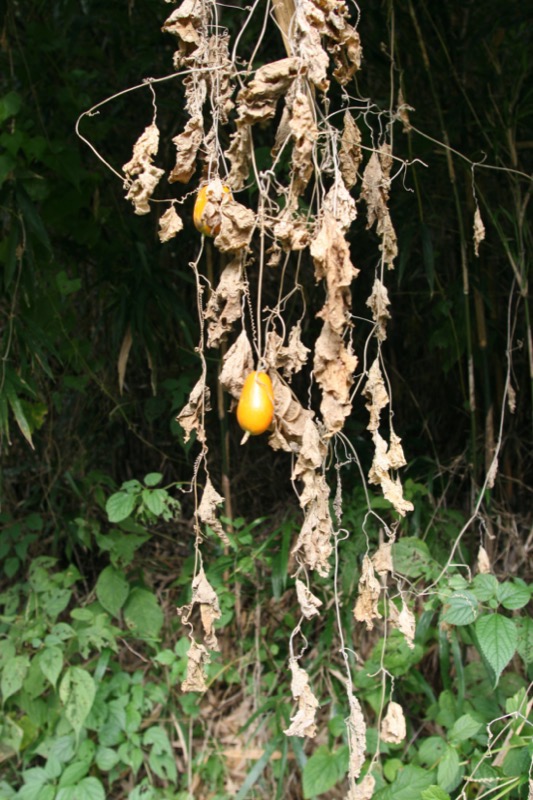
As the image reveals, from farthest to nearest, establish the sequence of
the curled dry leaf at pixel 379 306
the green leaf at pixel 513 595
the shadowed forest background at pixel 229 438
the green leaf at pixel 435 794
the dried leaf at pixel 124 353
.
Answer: the dried leaf at pixel 124 353 → the shadowed forest background at pixel 229 438 → the green leaf at pixel 513 595 → the green leaf at pixel 435 794 → the curled dry leaf at pixel 379 306

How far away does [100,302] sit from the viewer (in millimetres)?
2205

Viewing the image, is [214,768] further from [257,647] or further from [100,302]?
[100,302]

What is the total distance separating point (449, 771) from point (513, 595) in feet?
1.11

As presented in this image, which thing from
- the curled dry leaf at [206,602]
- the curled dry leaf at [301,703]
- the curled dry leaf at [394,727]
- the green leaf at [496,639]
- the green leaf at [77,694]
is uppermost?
the curled dry leaf at [206,602]

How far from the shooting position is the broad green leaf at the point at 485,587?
1412 millimetres

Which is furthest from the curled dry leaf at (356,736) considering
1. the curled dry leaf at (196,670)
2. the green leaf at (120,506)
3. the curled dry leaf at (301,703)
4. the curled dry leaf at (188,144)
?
the green leaf at (120,506)

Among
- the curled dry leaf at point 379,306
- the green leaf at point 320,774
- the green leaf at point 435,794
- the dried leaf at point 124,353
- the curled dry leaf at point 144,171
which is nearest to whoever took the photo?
the curled dry leaf at point 144,171

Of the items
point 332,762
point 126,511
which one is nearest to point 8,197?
point 126,511

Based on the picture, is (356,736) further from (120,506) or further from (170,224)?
(120,506)

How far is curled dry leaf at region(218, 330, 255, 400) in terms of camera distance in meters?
0.90

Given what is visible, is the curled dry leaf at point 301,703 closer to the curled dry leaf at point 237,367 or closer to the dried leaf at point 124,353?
the curled dry leaf at point 237,367

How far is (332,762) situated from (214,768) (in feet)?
1.25

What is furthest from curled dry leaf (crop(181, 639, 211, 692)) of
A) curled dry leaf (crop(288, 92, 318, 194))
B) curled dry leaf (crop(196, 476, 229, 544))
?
curled dry leaf (crop(288, 92, 318, 194))

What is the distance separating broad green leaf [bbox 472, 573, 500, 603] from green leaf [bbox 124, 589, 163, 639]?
827mm
